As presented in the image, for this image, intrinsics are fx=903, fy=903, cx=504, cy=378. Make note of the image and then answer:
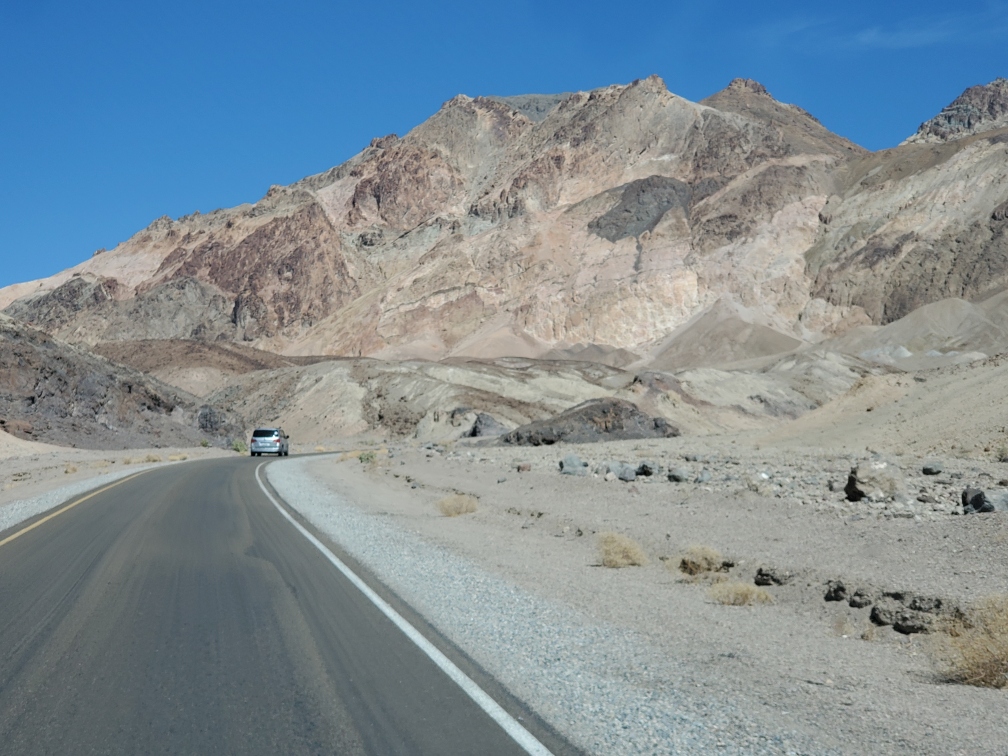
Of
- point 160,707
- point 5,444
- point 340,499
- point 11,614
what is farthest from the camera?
point 5,444

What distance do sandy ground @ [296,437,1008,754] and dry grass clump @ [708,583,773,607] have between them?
0.40 ft

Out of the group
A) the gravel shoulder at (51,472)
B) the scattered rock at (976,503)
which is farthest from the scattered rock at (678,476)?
the gravel shoulder at (51,472)

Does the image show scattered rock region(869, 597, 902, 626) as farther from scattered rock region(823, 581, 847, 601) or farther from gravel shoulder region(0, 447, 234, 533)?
gravel shoulder region(0, 447, 234, 533)

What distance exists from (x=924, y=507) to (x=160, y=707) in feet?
41.3

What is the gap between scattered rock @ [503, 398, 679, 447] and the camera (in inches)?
1769

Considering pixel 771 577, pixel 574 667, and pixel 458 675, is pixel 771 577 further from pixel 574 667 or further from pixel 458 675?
pixel 458 675

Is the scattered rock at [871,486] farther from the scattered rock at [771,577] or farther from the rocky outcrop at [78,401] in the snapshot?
the rocky outcrop at [78,401]

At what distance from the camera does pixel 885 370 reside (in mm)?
89875

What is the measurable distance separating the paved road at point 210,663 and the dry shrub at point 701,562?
4254 mm

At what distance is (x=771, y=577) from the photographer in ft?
33.4

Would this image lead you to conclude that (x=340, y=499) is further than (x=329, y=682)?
Yes

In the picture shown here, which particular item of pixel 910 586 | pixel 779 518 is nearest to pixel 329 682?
pixel 910 586

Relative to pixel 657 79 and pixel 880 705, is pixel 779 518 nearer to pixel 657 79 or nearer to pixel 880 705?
pixel 880 705

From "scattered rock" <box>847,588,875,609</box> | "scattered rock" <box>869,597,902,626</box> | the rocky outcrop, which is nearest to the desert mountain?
the rocky outcrop
